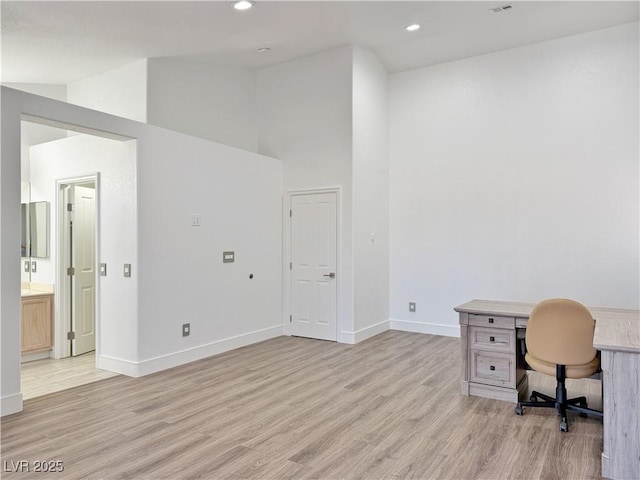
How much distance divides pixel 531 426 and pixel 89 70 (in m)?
6.48

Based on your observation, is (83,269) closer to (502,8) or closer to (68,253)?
(68,253)

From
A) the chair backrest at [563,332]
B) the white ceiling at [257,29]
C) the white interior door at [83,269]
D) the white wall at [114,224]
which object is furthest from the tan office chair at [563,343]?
the white interior door at [83,269]

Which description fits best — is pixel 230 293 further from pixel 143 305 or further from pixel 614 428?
pixel 614 428

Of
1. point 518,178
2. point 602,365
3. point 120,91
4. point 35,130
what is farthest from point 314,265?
point 35,130

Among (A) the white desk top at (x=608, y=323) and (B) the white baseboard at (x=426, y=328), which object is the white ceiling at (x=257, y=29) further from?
(B) the white baseboard at (x=426, y=328)

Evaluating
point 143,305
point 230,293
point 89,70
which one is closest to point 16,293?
point 143,305

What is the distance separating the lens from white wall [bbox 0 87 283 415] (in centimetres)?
347

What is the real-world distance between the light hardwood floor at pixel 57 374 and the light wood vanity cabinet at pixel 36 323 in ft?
0.66

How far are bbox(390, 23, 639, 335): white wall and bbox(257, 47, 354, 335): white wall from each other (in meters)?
1.23

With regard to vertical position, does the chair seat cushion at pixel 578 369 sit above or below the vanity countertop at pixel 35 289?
below

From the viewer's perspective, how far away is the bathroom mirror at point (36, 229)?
538 centimetres

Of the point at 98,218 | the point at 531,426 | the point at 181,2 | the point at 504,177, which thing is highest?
the point at 181,2

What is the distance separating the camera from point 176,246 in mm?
4855

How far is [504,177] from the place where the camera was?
600cm
